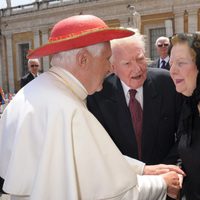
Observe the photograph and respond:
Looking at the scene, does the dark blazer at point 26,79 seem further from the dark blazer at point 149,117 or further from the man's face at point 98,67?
the man's face at point 98,67

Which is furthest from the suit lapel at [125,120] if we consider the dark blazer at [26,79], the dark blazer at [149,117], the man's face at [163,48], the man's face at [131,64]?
the dark blazer at [26,79]

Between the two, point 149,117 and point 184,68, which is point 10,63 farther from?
point 184,68

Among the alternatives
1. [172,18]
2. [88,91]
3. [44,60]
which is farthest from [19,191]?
[44,60]

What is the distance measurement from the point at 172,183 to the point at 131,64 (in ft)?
3.07

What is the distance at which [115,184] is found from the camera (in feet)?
5.98

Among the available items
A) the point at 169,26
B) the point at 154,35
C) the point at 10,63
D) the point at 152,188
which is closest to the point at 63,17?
the point at 10,63

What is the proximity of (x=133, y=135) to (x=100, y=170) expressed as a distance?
0.98m

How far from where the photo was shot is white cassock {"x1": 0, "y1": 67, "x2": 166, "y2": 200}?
1759 millimetres

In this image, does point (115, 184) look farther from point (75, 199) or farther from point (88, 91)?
point (88, 91)

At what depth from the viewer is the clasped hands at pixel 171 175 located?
→ 2.24 m

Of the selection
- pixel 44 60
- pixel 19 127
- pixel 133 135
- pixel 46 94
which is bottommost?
pixel 44 60

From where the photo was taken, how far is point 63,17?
97.8 feet

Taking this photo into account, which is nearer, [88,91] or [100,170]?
[100,170]

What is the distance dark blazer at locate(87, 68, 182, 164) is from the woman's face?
1.55 feet
